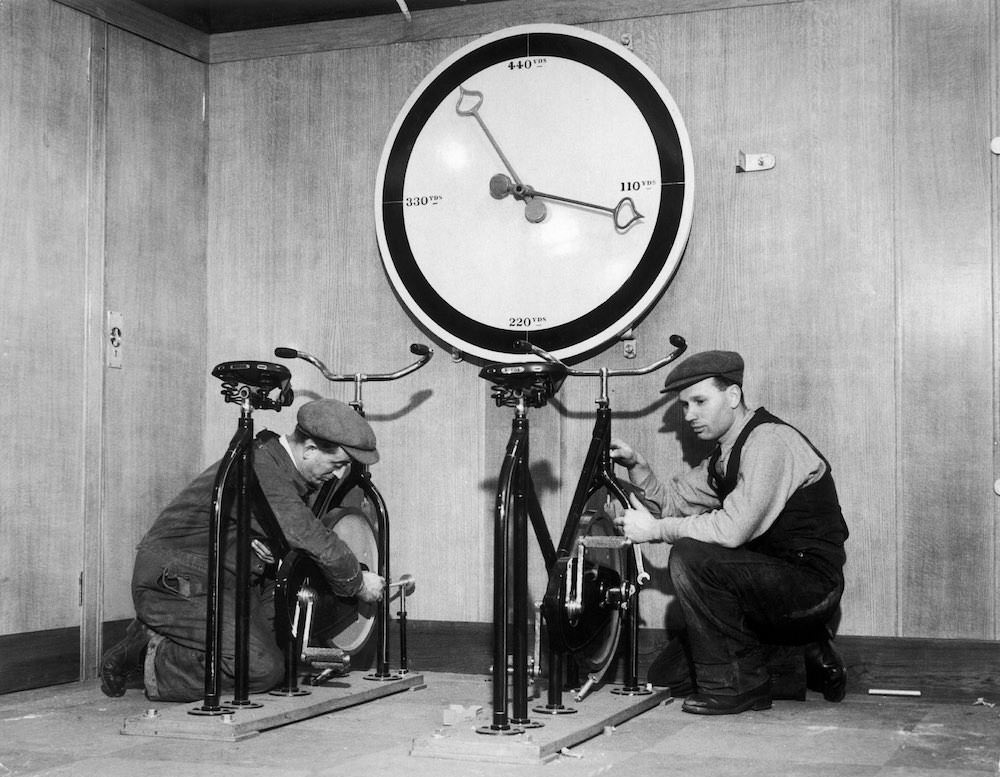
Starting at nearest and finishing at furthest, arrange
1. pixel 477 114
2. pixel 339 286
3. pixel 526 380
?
pixel 526 380 → pixel 477 114 → pixel 339 286

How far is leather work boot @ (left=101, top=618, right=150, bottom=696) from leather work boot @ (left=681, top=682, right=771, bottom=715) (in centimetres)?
179

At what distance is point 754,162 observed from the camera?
453cm

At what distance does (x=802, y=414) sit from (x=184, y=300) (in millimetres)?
2472

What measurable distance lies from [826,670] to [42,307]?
116 inches

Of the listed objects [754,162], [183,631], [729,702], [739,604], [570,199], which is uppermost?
[754,162]

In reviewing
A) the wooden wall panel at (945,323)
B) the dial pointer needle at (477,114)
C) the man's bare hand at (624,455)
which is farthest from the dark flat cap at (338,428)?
the wooden wall panel at (945,323)

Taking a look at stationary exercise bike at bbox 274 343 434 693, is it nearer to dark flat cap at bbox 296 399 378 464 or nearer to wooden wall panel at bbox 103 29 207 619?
dark flat cap at bbox 296 399 378 464

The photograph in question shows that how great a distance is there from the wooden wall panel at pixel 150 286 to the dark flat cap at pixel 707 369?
2044 mm

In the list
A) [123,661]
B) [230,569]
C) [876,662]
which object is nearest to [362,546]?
[230,569]

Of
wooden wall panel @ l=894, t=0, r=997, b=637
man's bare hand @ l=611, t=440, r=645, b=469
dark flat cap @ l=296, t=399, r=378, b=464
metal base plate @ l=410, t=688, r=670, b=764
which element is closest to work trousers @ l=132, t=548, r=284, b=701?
dark flat cap @ l=296, t=399, r=378, b=464

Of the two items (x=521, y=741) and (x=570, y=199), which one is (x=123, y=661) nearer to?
(x=521, y=741)

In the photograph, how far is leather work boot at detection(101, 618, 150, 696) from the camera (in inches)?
164

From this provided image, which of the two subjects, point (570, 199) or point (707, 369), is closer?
point (707, 369)

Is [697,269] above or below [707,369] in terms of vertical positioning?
above
